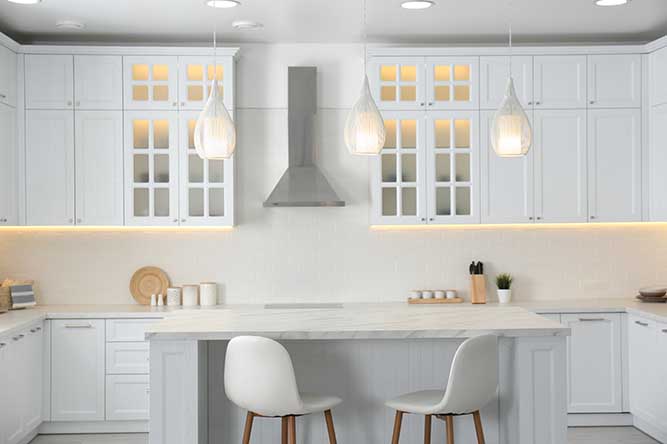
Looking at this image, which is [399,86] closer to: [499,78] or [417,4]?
[499,78]

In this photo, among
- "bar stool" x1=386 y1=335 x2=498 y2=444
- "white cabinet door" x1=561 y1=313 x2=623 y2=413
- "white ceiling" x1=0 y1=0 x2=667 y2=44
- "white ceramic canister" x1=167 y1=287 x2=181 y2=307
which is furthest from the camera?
"white ceramic canister" x1=167 y1=287 x2=181 y2=307

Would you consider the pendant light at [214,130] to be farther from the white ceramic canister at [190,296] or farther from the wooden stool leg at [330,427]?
the white ceramic canister at [190,296]

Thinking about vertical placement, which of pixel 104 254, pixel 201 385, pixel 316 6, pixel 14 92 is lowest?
pixel 201 385

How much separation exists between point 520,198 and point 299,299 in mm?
1820

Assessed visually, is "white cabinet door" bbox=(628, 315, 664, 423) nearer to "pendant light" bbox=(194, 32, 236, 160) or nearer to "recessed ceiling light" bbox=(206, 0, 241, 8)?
"pendant light" bbox=(194, 32, 236, 160)

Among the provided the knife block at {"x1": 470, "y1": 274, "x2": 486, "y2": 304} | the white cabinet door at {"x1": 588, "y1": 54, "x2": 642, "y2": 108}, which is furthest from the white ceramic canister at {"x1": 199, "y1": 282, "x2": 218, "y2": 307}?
the white cabinet door at {"x1": 588, "y1": 54, "x2": 642, "y2": 108}

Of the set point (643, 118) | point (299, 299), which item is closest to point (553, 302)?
point (643, 118)

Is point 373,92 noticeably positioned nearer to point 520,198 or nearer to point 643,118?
point 520,198

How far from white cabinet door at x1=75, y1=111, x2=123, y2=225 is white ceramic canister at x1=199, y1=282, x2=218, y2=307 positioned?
77cm

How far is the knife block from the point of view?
6.19m

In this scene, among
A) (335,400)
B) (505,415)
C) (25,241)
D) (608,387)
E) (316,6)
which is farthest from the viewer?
(25,241)

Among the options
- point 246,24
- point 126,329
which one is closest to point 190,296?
point 126,329

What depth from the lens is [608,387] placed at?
19.3 feet

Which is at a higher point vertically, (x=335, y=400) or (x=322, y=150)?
(x=322, y=150)
